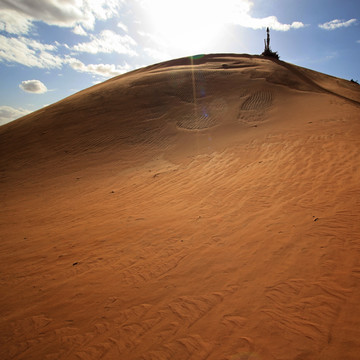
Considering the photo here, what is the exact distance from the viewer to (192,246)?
3379mm

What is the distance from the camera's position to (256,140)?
770 centimetres

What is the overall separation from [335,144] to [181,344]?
6711 millimetres

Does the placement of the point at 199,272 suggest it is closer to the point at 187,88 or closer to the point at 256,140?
the point at 256,140

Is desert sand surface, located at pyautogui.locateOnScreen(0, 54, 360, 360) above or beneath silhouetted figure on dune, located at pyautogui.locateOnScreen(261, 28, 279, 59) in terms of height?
beneath

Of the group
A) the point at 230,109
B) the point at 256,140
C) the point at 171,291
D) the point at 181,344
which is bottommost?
the point at 181,344

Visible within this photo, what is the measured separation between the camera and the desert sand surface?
2.06m

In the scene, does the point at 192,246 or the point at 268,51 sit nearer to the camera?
the point at 192,246

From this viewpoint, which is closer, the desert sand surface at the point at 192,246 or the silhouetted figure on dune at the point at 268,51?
the desert sand surface at the point at 192,246

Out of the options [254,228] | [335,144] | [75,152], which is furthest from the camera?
[75,152]

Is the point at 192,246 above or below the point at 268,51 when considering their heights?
below

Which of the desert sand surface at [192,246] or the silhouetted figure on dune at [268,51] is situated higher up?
the silhouetted figure on dune at [268,51]

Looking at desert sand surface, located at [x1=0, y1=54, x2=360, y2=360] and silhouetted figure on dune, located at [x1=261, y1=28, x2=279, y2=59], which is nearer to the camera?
desert sand surface, located at [x1=0, y1=54, x2=360, y2=360]

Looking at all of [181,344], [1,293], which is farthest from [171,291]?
[1,293]

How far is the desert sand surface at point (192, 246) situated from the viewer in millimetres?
2059
